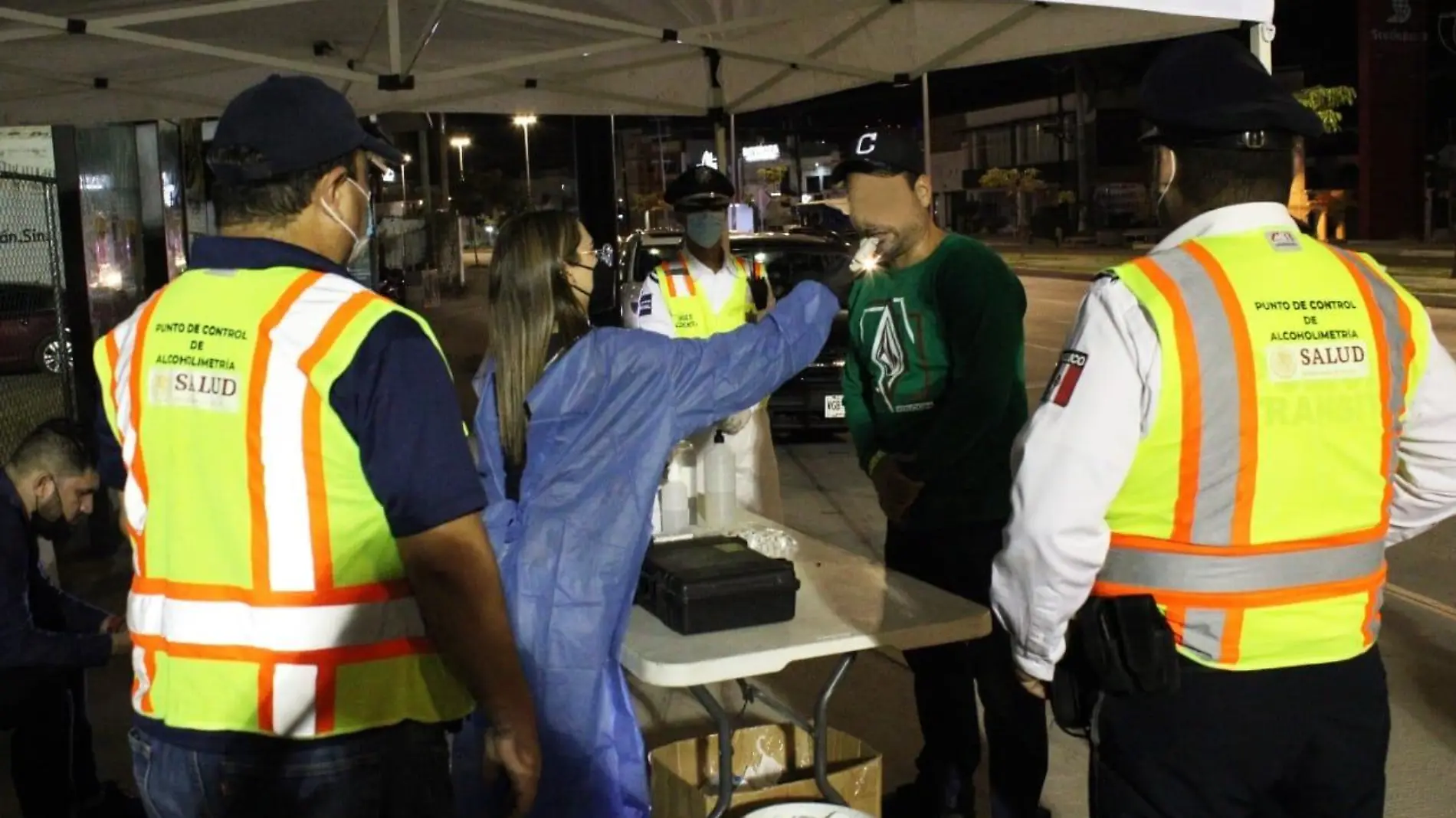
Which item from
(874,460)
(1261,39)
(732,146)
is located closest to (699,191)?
(874,460)

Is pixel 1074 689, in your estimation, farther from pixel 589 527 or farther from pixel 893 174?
pixel 893 174

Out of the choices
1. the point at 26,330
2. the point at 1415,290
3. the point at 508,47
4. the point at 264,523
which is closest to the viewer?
the point at 264,523

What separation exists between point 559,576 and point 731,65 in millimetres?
5004

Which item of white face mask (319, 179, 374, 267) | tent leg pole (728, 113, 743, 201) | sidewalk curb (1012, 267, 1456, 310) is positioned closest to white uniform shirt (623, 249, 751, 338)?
tent leg pole (728, 113, 743, 201)

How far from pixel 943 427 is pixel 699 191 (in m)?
2.37

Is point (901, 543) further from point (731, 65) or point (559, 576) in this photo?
point (731, 65)

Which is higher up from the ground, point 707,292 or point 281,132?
point 281,132

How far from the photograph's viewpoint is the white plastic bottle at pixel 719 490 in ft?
13.3

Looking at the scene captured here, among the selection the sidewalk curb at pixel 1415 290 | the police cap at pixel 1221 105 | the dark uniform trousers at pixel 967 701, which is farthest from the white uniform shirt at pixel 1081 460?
the sidewalk curb at pixel 1415 290

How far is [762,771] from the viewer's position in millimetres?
3705

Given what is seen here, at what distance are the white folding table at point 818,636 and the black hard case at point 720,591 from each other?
27mm

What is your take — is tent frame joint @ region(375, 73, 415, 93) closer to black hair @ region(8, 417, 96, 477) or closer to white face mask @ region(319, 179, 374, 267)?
black hair @ region(8, 417, 96, 477)

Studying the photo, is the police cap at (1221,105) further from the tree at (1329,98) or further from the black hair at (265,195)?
the tree at (1329,98)

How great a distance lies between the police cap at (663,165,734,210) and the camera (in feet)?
18.5
